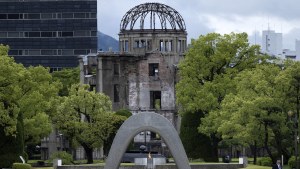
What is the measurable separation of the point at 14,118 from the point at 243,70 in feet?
86.5

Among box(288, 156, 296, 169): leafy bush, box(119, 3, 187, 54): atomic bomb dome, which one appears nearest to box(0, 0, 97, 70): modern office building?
box(119, 3, 187, 54): atomic bomb dome

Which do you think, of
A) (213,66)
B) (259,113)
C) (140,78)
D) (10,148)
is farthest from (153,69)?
(10,148)

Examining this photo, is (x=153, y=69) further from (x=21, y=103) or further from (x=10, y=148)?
(x=10, y=148)

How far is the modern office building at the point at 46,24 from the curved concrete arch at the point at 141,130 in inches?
4529

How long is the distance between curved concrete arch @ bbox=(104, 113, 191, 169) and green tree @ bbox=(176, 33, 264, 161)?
34.5 meters

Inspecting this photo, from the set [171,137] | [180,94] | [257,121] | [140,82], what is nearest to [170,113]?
[140,82]

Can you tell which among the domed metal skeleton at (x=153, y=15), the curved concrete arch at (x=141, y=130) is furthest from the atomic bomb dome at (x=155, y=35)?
the curved concrete arch at (x=141, y=130)

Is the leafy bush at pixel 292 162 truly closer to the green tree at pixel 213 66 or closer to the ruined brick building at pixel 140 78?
the green tree at pixel 213 66

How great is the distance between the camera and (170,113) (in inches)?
5079

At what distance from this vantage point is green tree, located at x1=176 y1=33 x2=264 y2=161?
97.9m

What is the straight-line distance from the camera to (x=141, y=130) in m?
63.2

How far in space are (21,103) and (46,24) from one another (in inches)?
3222

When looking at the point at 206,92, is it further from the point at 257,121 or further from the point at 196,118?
the point at 257,121

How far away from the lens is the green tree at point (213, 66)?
97938 mm
